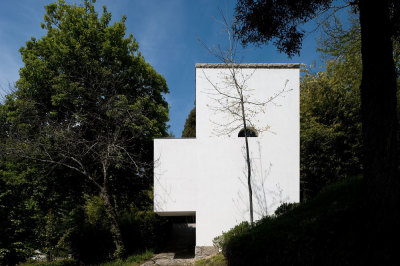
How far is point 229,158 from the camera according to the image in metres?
8.52

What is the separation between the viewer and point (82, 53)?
35.2 feet

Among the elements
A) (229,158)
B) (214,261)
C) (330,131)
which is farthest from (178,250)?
(330,131)

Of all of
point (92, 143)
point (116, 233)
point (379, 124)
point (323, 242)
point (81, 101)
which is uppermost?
point (81, 101)

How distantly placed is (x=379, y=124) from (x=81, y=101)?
11194 mm

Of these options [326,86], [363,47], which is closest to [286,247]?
[363,47]

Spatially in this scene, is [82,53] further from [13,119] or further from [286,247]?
[286,247]

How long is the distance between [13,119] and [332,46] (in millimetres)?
14459

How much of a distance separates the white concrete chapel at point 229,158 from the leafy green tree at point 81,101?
248 cm

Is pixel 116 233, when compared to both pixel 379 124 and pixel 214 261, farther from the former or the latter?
pixel 379 124

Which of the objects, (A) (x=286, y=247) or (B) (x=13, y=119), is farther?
(B) (x=13, y=119)

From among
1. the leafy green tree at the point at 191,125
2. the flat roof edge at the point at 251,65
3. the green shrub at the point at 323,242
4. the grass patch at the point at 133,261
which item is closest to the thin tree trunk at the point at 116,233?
the grass patch at the point at 133,261

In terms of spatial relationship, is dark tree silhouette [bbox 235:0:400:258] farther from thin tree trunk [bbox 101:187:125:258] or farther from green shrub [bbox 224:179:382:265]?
thin tree trunk [bbox 101:187:125:258]

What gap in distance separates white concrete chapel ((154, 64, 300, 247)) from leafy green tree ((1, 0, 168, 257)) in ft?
8.14

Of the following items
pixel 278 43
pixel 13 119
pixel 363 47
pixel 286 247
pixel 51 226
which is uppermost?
pixel 278 43
